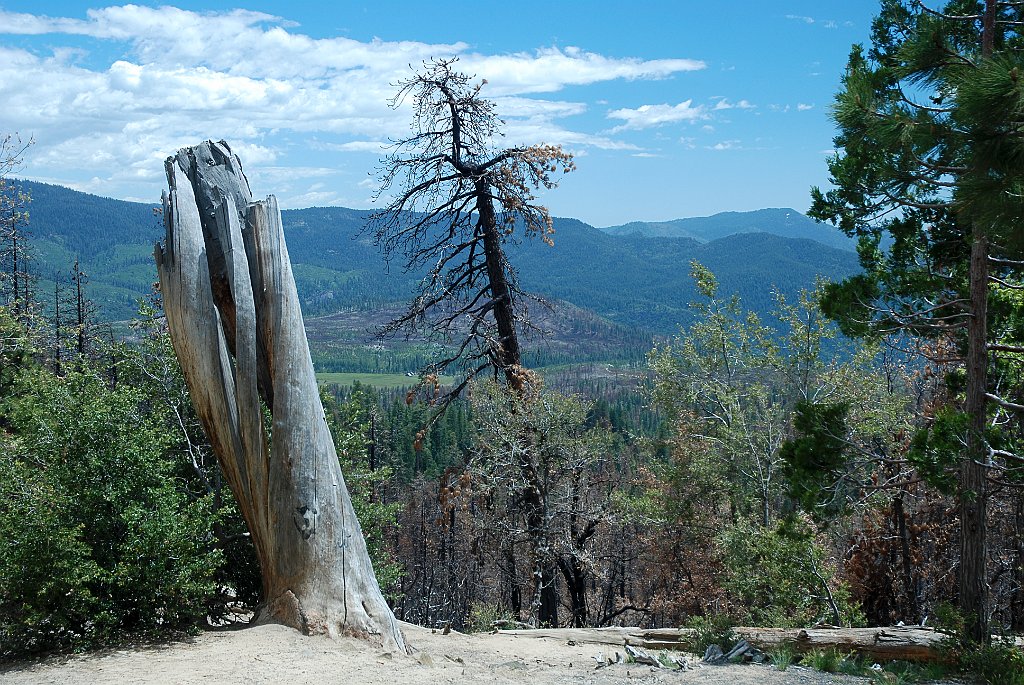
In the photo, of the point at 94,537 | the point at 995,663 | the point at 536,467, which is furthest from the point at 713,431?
the point at 94,537

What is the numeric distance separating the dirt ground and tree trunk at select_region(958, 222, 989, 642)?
1865 millimetres

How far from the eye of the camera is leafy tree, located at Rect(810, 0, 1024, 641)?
22.8 ft

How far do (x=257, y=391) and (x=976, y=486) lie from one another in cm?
855

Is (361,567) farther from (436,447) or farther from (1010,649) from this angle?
(436,447)

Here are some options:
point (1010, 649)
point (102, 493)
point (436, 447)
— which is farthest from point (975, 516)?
point (436, 447)

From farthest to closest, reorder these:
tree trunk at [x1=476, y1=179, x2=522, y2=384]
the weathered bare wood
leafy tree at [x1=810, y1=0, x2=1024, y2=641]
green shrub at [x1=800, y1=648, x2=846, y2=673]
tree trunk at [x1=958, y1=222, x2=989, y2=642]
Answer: tree trunk at [x1=476, y1=179, x2=522, y2=384], the weathered bare wood, tree trunk at [x1=958, y1=222, x2=989, y2=642], green shrub at [x1=800, y1=648, x2=846, y2=673], leafy tree at [x1=810, y1=0, x2=1024, y2=641]

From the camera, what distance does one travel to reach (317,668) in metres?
7.96

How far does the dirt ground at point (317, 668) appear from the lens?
7.67 m

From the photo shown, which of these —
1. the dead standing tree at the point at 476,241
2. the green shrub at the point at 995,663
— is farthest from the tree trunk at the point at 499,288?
the green shrub at the point at 995,663

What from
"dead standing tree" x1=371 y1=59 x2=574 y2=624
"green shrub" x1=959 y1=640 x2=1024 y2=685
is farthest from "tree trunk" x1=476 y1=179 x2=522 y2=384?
"green shrub" x1=959 y1=640 x2=1024 y2=685

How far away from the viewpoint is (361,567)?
952 cm

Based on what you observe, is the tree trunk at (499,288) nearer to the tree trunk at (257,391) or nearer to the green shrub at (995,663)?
the tree trunk at (257,391)

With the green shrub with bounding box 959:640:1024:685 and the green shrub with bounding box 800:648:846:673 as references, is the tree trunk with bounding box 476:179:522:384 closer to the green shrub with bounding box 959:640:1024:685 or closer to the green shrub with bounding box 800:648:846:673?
the green shrub with bounding box 800:648:846:673

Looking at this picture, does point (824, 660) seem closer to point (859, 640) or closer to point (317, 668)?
point (859, 640)
